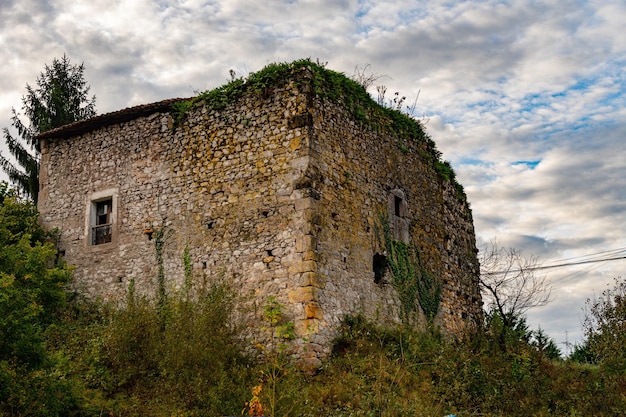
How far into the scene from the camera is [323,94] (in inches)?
552

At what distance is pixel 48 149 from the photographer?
56.3 ft

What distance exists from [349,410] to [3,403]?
483 centimetres

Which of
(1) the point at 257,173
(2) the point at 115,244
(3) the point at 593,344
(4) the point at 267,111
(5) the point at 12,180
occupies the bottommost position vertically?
(3) the point at 593,344

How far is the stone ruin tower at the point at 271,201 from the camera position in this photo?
1305cm

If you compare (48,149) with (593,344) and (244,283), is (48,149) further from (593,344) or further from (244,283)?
(593,344)

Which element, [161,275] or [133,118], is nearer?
[161,275]

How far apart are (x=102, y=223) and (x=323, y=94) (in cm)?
586

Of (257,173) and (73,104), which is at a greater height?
(73,104)

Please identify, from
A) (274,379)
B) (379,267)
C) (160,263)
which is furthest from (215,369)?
(379,267)

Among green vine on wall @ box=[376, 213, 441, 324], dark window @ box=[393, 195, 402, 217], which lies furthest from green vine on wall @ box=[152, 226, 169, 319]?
dark window @ box=[393, 195, 402, 217]

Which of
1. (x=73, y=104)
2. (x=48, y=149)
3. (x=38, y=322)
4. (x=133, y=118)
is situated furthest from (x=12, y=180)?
(x=38, y=322)

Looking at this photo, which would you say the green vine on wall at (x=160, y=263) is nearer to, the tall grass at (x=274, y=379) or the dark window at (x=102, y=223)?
the tall grass at (x=274, y=379)

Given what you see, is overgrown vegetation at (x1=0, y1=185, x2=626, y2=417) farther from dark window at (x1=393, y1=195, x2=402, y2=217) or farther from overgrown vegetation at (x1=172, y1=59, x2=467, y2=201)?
overgrown vegetation at (x1=172, y1=59, x2=467, y2=201)

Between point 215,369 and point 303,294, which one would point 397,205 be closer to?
point 303,294
